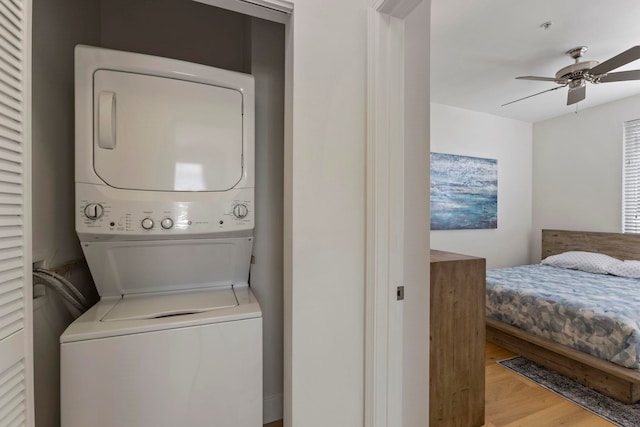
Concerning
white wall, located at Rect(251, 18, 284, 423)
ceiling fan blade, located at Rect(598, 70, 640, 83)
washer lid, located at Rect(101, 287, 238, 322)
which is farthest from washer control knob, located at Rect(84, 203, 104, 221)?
ceiling fan blade, located at Rect(598, 70, 640, 83)

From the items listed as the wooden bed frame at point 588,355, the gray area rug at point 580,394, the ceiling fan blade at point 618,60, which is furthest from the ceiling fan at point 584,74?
the gray area rug at point 580,394

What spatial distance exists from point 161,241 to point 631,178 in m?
4.92

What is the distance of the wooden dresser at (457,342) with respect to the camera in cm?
150

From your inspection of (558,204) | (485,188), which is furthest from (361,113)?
(558,204)

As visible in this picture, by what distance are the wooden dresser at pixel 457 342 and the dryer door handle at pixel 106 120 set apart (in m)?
1.58

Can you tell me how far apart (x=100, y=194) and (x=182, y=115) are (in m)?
0.47

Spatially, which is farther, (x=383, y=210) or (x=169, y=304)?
(x=169, y=304)

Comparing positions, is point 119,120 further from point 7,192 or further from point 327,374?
point 327,374

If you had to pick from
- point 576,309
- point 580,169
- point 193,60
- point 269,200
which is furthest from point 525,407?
point 580,169

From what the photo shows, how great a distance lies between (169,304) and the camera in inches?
48.9

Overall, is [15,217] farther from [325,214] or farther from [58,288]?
[325,214]

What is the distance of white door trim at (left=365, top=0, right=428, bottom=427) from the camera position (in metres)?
1.09

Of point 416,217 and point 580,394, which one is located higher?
point 416,217

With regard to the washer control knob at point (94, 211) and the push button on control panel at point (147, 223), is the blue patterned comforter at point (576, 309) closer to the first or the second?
the push button on control panel at point (147, 223)
